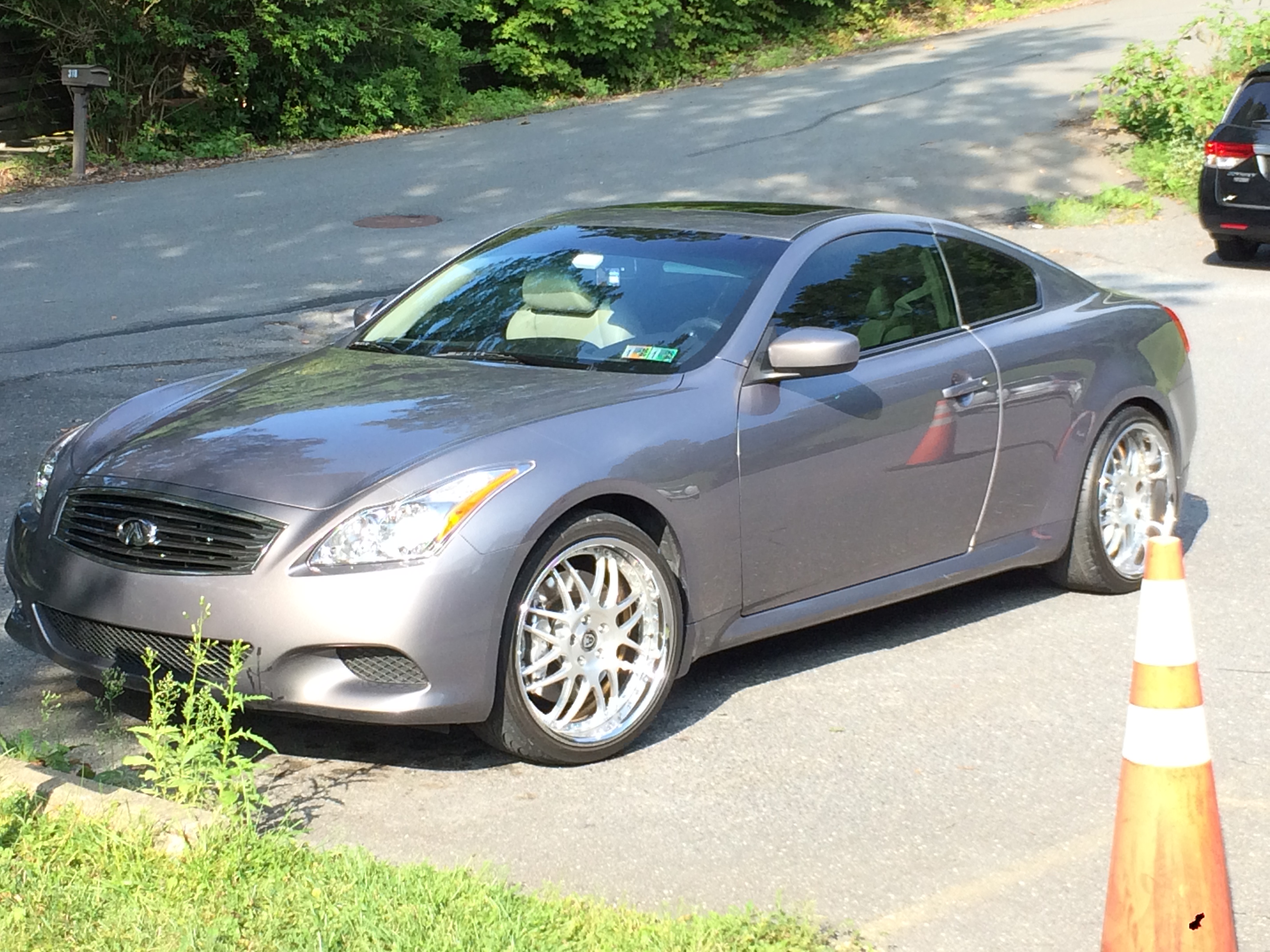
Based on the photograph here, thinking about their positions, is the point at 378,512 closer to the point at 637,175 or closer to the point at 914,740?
the point at 914,740

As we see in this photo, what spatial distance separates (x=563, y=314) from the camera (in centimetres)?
549

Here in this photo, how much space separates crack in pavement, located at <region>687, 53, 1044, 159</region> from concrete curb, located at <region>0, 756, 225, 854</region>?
1633cm

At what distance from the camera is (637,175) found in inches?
727

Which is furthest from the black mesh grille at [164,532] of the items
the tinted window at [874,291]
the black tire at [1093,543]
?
the black tire at [1093,543]

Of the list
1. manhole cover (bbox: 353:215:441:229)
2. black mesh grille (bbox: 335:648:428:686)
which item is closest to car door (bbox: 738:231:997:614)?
black mesh grille (bbox: 335:648:428:686)

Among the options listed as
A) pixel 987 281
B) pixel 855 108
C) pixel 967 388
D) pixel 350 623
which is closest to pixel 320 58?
pixel 855 108

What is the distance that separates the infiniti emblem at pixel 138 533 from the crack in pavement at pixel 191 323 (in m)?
5.62

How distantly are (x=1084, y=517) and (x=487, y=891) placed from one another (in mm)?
3373

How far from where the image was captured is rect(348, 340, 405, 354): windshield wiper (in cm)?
566

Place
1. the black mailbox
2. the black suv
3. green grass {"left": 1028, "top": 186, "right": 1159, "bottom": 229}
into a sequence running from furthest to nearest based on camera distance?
the black mailbox < green grass {"left": 1028, "top": 186, "right": 1159, "bottom": 229} < the black suv

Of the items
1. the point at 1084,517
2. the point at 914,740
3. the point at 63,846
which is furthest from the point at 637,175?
the point at 63,846

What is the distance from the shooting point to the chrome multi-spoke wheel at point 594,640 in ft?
14.9

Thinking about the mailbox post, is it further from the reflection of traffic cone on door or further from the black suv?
the reflection of traffic cone on door

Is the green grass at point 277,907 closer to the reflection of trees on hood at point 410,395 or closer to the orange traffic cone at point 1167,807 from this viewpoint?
the orange traffic cone at point 1167,807
